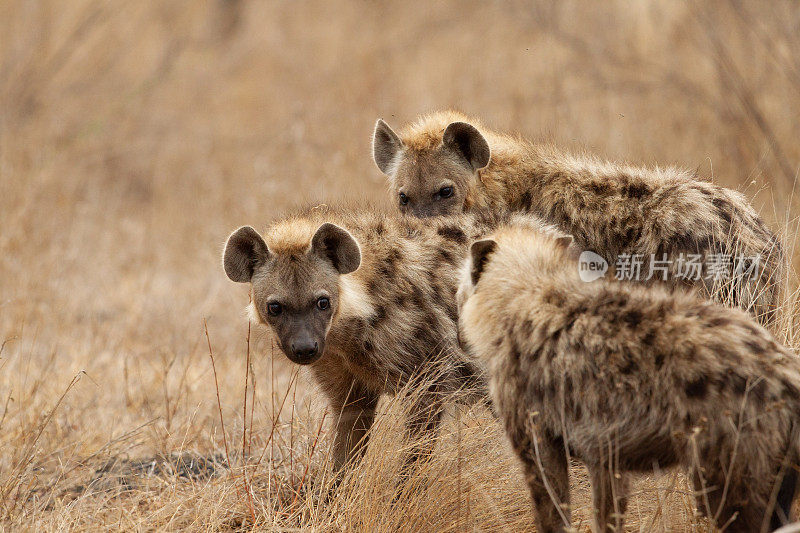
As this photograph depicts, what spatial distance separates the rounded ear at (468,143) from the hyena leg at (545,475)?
215 cm

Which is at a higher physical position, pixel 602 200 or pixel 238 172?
pixel 238 172

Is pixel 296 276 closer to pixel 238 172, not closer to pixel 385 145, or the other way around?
pixel 385 145

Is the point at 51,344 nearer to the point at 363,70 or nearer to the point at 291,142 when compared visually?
the point at 291,142

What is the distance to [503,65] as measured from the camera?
36.7 feet

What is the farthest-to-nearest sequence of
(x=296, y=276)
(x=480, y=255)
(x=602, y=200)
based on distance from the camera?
(x=602, y=200)
(x=296, y=276)
(x=480, y=255)

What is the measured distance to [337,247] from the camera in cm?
409

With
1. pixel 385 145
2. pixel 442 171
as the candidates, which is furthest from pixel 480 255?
pixel 385 145

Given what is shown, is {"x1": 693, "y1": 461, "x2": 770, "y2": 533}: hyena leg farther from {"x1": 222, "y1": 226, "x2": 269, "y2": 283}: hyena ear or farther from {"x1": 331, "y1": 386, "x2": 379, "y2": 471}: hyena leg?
{"x1": 222, "y1": 226, "x2": 269, "y2": 283}: hyena ear

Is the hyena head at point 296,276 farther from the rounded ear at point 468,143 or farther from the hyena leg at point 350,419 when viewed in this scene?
the rounded ear at point 468,143

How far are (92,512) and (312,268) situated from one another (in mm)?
1342

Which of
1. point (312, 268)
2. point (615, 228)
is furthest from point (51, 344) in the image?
point (615, 228)

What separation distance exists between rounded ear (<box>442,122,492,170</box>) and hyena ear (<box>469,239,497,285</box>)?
1.59m

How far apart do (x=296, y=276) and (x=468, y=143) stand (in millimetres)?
1435

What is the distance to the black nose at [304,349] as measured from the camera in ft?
12.6
